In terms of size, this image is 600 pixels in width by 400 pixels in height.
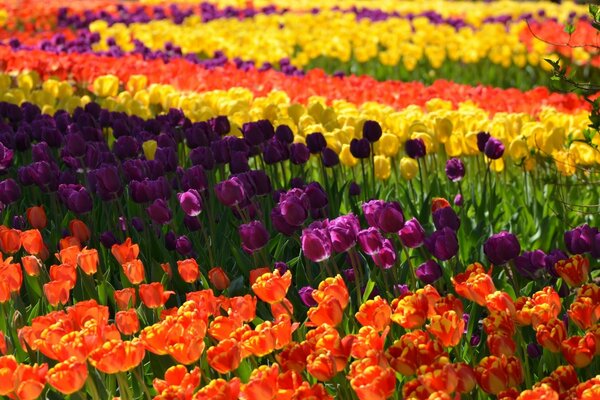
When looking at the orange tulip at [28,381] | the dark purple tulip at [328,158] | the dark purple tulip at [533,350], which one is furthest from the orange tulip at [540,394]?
the dark purple tulip at [328,158]

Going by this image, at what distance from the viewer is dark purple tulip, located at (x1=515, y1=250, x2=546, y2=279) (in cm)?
347

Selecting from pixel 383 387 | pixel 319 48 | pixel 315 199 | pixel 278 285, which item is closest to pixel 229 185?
pixel 315 199

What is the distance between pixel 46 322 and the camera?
2.83 metres

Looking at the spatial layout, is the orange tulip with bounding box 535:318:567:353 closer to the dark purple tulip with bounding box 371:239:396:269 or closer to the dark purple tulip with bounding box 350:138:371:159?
the dark purple tulip with bounding box 371:239:396:269

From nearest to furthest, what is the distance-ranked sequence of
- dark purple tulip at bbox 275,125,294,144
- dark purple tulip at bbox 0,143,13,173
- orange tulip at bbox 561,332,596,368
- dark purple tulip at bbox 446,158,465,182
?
1. orange tulip at bbox 561,332,596,368
2. dark purple tulip at bbox 0,143,13,173
3. dark purple tulip at bbox 446,158,465,182
4. dark purple tulip at bbox 275,125,294,144

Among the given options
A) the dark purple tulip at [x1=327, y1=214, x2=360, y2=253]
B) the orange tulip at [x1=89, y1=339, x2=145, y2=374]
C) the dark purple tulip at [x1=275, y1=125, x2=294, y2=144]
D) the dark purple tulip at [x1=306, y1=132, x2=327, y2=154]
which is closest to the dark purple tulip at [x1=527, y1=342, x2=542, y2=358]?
the dark purple tulip at [x1=327, y1=214, x2=360, y2=253]

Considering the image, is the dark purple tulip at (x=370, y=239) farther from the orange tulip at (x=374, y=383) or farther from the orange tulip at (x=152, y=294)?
the orange tulip at (x=374, y=383)

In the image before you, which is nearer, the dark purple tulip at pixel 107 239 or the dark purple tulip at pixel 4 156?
the dark purple tulip at pixel 107 239

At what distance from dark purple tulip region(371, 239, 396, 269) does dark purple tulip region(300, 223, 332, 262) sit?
160 millimetres

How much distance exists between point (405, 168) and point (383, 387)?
2.69m

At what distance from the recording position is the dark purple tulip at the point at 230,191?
3.77m

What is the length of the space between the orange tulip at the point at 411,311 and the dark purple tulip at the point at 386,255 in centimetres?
34

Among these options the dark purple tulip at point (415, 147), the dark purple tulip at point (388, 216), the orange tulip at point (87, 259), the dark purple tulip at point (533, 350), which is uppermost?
the dark purple tulip at point (388, 216)

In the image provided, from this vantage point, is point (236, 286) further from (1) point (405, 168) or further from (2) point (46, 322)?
(1) point (405, 168)
